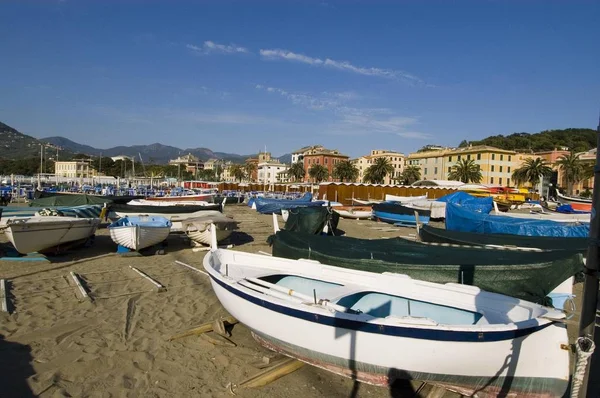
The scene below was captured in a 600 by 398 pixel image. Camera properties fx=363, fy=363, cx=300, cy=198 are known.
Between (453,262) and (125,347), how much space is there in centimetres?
634

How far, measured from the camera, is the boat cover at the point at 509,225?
1416cm

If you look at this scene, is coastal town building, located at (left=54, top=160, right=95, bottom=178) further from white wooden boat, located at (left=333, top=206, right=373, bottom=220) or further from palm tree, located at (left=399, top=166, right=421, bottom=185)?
white wooden boat, located at (left=333, top=206, right=373, bottom=220)

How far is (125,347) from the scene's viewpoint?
6410 millimetres

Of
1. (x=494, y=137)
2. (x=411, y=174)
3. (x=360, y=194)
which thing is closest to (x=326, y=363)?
(x=360, y=194)

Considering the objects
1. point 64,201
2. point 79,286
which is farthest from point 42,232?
point 64,201

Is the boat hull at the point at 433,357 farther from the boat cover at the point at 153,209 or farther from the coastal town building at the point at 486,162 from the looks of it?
the coastal town building at the point at 486,162

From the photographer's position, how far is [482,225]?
660 inches

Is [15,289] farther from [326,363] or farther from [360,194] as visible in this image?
[360,194]

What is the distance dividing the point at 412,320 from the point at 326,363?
1.66 meters

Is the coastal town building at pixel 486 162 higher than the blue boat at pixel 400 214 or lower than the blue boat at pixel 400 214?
higher

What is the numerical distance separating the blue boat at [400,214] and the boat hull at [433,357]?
2104cm

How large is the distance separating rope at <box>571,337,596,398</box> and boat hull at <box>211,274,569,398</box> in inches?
31.4

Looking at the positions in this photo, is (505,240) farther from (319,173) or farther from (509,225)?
(319,173)

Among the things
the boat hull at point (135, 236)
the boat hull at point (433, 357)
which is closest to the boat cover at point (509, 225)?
the boat hull at point (433, 357)
